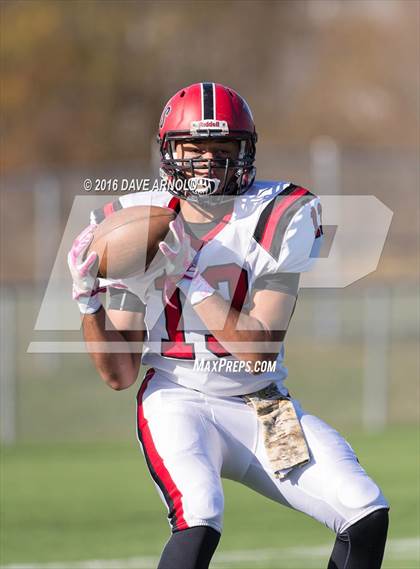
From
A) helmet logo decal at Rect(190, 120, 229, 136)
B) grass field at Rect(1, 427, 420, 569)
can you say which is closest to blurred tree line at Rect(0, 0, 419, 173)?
grass field at Rect(1, 427, 420, 569)

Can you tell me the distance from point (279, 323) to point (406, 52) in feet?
50.3

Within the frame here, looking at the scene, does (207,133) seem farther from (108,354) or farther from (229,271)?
(108,354)

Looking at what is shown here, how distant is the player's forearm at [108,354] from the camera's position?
3.07 metres

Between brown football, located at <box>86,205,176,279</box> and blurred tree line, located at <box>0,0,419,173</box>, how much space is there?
11366mm

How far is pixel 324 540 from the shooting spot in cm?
515

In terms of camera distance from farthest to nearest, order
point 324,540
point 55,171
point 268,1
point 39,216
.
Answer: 1. point 268,1
2. point 55,171
3. point 39,216
4. point 324,540

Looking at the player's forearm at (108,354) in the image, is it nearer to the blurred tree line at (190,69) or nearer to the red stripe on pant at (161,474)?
→ the red stripe on pant at (161,474)

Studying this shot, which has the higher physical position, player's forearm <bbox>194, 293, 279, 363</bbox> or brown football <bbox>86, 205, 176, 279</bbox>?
brown football <bbox>86, 205, 176, 279</bbox>

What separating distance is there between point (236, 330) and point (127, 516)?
2.81 meters

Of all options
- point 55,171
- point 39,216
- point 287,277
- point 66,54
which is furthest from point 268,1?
point 287,277

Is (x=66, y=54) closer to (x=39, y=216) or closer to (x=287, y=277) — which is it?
(x=39, y=216)

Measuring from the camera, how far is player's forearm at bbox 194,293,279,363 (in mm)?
3018

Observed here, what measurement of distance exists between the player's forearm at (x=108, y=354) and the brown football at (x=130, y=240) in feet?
0.40

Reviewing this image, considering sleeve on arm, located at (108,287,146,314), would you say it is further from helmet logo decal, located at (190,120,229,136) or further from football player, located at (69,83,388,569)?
helmet logo decal, located at (190,120,229,136)
